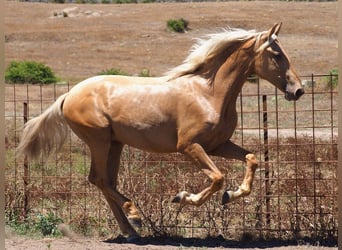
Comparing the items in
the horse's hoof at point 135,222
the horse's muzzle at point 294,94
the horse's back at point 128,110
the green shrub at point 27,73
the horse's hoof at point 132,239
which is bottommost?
the green shrub at point 27,73

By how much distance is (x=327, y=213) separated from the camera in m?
9.14

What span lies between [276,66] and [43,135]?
281 centimetres

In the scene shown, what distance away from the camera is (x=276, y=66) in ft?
27.6

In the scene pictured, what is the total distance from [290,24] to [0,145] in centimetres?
6287

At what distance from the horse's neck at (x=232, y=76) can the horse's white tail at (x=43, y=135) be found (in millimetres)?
1866

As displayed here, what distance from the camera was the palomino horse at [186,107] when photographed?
8.37 m

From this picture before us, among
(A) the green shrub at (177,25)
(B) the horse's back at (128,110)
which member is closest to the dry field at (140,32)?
(A) the green shrub at (177,25)

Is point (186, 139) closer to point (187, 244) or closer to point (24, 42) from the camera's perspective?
point (187, 244)

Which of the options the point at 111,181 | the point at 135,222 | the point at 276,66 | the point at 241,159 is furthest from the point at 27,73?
the point at 276,66

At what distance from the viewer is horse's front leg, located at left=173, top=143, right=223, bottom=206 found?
8234 millimetres

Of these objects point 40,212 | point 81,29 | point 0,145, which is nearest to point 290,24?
point 81,29

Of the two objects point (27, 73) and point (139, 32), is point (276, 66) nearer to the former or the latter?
point (27, 73)

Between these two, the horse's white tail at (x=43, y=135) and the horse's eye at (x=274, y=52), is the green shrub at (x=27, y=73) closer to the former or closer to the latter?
the horse's white tail at (x=43, y=135)

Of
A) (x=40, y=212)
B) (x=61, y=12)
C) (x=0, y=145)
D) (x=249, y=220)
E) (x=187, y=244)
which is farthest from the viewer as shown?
(x=61, y=12)
